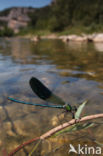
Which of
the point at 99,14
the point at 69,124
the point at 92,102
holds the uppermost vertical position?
the point at 99,14

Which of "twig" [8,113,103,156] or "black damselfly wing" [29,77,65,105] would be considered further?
"black damselfly wing" [29,77,65,105]

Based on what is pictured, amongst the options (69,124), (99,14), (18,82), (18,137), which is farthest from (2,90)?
(99,14)

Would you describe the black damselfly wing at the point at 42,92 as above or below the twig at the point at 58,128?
above

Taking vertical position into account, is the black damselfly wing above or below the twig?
above

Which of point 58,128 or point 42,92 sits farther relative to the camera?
point 42,92

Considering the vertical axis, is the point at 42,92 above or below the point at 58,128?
above

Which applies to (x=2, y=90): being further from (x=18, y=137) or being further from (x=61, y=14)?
(x=61, y=14)

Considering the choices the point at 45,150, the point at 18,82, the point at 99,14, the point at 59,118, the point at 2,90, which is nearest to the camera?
the point at 45,150

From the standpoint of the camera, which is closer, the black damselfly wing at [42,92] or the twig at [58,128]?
the twig at [58,128]

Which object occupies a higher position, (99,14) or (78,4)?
(78,4)

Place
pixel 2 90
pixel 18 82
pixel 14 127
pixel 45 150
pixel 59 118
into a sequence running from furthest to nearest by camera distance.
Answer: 1. pixel 18 82
2. pixel 2 90
3. pixel 59 118
4. pixel 14 127
5. pixel 45 150

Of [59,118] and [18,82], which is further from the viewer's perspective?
[18,82]
